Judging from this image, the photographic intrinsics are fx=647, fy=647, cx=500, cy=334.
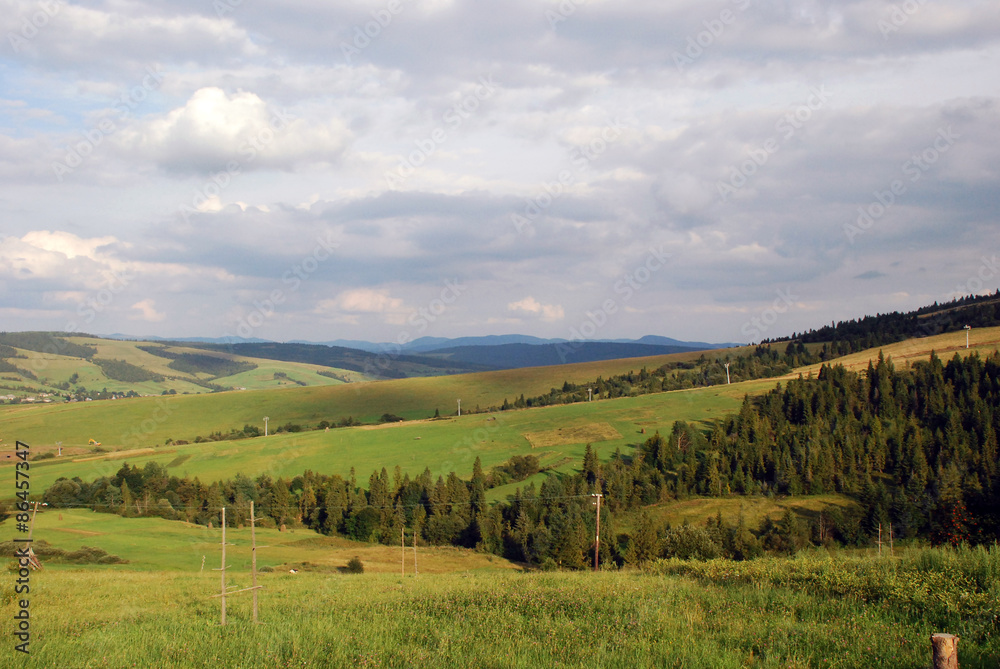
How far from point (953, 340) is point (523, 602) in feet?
610

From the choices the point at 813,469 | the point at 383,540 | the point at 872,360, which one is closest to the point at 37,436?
the point at 383,540

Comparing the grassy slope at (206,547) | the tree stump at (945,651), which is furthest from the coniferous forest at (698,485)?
the tree stump at (945,651)

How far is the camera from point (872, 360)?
154 metres

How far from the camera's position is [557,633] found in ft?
48.3

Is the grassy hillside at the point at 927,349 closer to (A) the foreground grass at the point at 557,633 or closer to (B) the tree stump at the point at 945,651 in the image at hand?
(A) the foreground grass at the point at 557,633

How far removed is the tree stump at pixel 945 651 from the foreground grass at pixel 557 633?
11.3 feet

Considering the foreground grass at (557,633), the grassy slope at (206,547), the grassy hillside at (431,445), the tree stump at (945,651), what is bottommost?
the grassy slope at (206,547)

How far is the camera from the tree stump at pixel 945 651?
25.9 feet

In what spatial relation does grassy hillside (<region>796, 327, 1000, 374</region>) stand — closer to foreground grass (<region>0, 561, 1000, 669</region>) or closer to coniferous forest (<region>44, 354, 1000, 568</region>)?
coniferous forest (<region>44, 354, 1000, 568</region>)

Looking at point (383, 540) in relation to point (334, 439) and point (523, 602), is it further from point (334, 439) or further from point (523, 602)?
point (523, 602)

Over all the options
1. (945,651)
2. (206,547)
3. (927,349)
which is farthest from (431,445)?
(945,651)

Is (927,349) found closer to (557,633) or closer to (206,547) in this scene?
(206,547)

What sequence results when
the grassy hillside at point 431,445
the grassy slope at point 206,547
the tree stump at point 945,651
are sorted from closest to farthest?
the tree stump at point 945,651, the grassy slope at point 206,547, the grassy hillside at point 431,445

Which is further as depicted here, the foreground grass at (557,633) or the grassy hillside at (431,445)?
the grassy hillside at (431,445)
